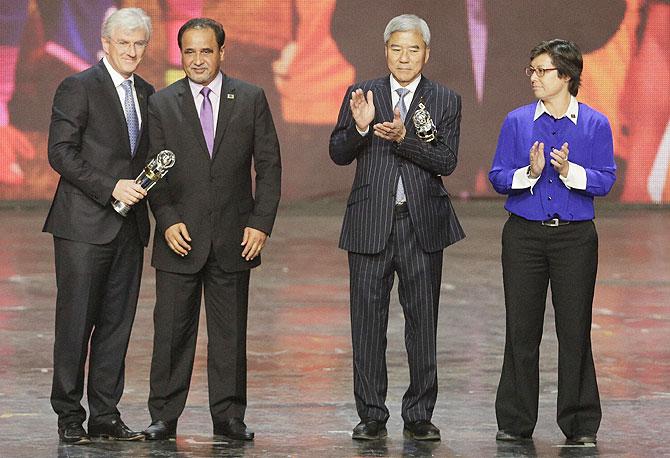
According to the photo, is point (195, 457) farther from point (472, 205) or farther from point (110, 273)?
point (472, 205)

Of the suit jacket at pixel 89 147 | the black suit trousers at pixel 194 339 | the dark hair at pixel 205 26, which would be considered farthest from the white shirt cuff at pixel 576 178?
the suit jacket at pixel 89 147

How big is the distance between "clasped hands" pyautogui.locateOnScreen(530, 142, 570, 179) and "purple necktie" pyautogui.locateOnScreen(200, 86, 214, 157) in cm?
117

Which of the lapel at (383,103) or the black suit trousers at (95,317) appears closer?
the black suit trousers at (95,317)

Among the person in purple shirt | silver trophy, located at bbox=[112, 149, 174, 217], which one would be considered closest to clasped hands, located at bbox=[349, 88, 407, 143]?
the person in purple shirt

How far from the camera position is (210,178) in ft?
16.4

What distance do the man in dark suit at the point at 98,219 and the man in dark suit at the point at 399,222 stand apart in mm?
786

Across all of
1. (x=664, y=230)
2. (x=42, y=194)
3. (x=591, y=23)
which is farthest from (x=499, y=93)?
(x=42, y=194)

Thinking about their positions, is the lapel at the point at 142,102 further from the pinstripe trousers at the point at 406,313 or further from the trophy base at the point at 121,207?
the pinstripe trousers at the point at 406,313

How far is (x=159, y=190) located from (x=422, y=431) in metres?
1.30

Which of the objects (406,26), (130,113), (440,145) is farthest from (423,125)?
(130,113)

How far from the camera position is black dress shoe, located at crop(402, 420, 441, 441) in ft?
16.5

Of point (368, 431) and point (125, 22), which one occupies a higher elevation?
point (125, 22)

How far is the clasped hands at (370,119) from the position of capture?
16.0ft

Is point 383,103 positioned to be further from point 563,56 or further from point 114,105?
point 114,105
